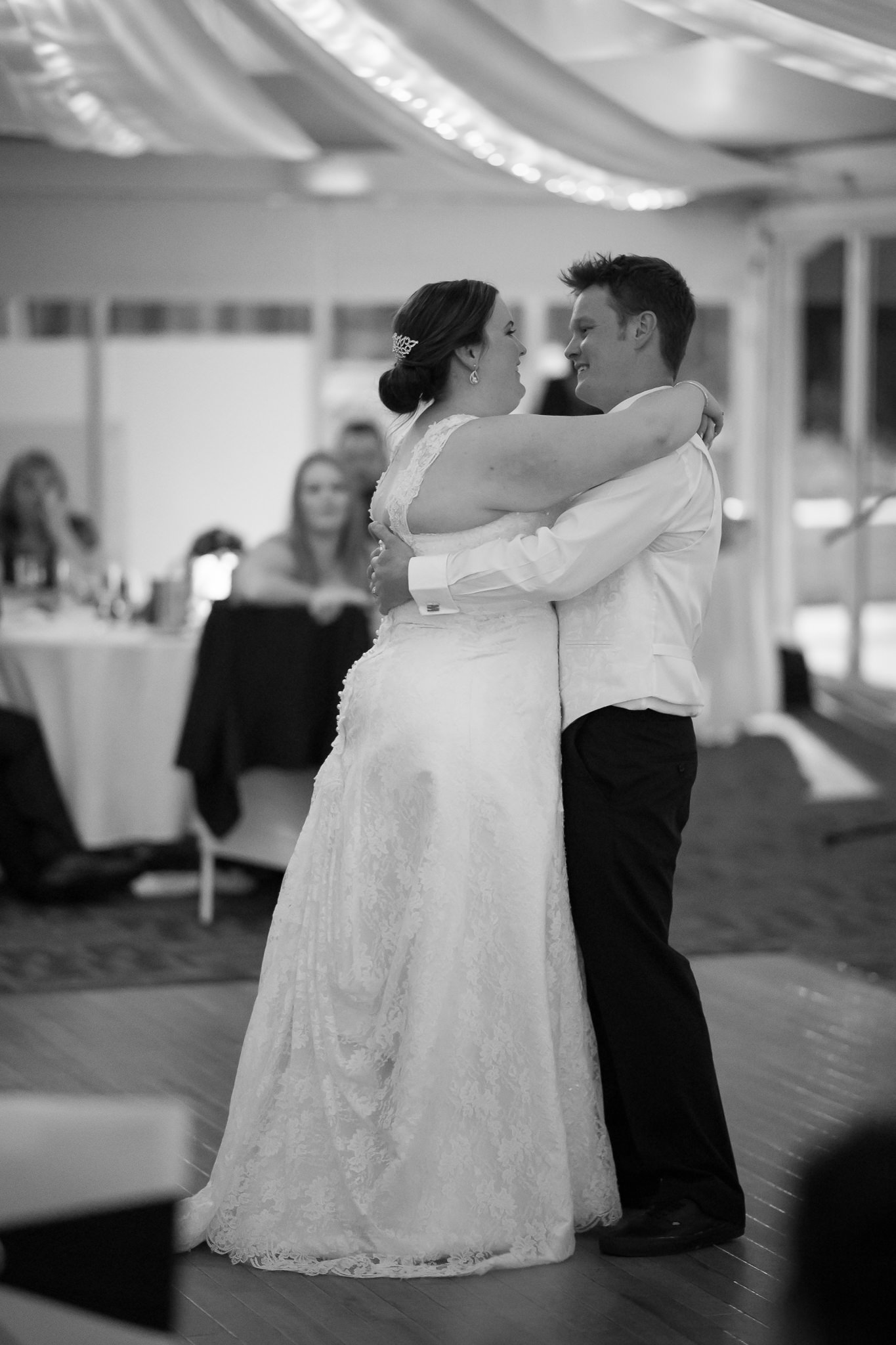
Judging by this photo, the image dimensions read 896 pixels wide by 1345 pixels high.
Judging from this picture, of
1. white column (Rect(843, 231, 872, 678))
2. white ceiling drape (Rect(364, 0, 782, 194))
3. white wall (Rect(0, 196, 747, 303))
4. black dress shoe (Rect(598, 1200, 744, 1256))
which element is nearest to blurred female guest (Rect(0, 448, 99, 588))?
white ceiling drape (Rect(364, 0, 782, 194))

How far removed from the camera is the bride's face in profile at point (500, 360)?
9.21 feet

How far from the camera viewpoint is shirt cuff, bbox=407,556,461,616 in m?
2.75

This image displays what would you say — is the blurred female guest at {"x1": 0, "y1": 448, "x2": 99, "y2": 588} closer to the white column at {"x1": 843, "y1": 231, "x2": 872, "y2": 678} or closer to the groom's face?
the groom's face

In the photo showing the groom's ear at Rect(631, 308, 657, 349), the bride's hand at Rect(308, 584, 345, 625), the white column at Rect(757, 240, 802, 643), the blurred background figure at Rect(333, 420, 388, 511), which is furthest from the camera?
the white column at Rect(757, 240, 802, 643)

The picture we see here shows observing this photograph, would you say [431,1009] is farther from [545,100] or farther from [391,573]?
[545,100]

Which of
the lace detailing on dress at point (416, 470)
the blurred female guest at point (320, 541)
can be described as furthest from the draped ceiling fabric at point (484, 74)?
the lace detailing on dress at point (416, 470)

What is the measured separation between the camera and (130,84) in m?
6.22

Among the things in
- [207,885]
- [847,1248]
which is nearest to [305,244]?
[207,885]

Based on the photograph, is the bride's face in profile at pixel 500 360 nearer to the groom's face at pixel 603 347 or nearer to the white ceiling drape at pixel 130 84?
the groom's face at pixel 603 347

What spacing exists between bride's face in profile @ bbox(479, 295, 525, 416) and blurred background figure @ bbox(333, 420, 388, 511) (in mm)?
3495

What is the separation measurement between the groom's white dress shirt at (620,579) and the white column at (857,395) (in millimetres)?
7777

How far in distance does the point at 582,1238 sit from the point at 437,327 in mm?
1516

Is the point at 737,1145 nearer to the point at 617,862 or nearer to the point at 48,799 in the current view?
the point at 617,862

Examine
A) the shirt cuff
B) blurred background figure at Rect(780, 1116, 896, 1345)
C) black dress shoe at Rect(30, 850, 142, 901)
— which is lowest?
black dress shoe at Rect(30, 850, 142, 901)
